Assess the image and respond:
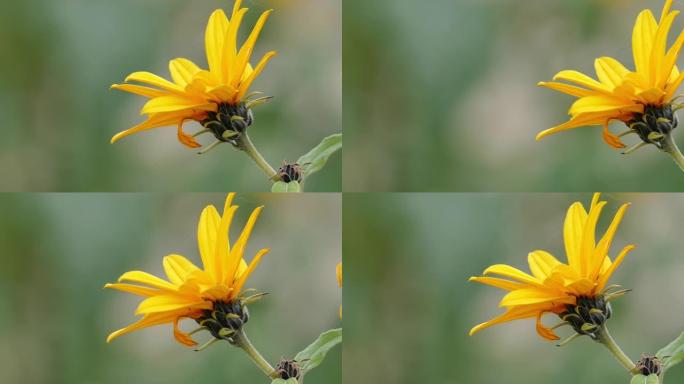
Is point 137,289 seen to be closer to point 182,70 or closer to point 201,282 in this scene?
point 201,282

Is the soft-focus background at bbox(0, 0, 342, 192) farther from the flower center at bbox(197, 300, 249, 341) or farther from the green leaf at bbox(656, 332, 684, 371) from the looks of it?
the green leaf at bbox(656, 332, 684, 371)

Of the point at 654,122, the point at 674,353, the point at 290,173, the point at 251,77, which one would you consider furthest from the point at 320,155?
the point at 674,353

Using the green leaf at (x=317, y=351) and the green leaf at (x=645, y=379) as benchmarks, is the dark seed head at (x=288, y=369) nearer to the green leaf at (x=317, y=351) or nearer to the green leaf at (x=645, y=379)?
the green leaf at (x=317, y=351)

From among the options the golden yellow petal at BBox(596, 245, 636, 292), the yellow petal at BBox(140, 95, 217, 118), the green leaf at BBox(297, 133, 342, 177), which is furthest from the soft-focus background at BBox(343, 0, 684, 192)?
the yellow petal at BBox(140, 95, 217, 118)

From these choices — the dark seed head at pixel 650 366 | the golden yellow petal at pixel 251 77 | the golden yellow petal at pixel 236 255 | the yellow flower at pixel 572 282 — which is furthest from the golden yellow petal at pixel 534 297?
the golden yellow petal at pixel 251 77

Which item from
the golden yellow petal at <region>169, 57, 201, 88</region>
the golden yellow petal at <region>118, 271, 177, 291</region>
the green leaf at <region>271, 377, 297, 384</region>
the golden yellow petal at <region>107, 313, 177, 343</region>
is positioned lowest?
the green leaf at <region>271, 377, 297, 384</region>

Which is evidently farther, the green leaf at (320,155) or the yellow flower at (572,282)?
the green leaf at (320,155)

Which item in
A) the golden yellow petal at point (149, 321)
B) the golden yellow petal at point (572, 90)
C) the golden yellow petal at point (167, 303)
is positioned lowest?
the golden yellow petal at point (149, 321)

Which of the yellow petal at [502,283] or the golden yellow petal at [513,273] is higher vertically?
the golden yellow petal at [513,273]
